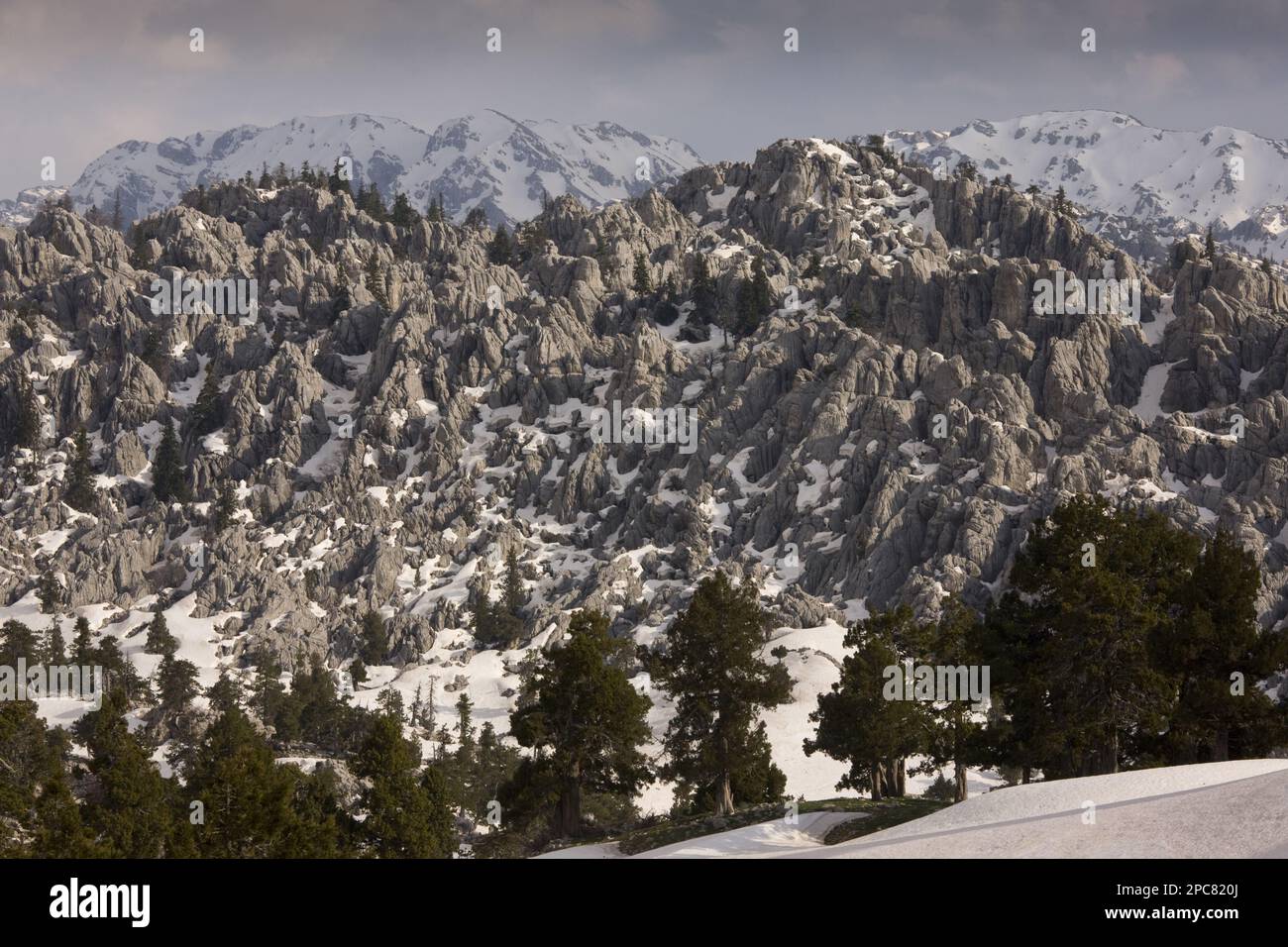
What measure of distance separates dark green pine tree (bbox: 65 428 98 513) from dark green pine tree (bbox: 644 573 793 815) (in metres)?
132

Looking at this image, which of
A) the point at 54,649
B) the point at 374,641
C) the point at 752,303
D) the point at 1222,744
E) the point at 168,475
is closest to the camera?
the point at 1222,744

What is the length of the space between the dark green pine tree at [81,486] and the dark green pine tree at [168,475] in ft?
26.7

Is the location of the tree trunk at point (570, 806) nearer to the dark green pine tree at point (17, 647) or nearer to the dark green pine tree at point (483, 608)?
the dark green pine tree at point (483, 608)

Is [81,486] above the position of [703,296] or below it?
below

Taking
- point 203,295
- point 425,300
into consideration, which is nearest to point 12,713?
point 425,300

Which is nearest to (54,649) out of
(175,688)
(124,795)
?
(175,688)

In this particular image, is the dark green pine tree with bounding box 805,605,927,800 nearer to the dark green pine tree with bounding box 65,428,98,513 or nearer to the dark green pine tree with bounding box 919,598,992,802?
the dark green pine tree with bounding box 919,598,992,802

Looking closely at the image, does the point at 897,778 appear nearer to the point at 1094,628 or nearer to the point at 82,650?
the point at 1094,628

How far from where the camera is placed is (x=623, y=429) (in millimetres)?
161625

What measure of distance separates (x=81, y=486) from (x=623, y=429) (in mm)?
77475

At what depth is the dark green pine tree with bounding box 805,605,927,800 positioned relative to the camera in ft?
166

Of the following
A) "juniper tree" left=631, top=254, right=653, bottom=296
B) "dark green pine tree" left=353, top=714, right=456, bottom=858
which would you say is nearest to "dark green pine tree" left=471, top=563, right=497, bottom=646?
"juniper tree" left=631, top=254, right=653, bottom=296
